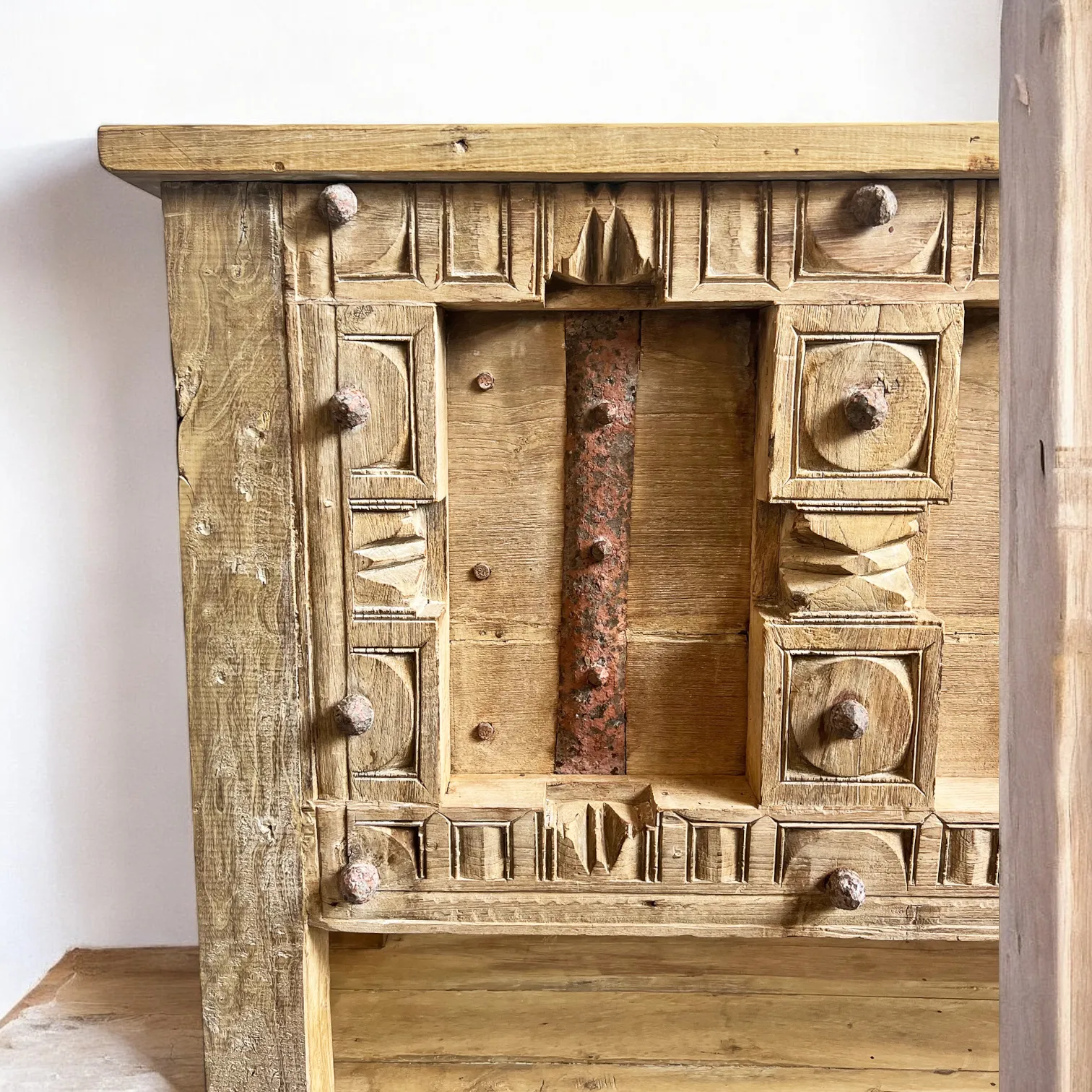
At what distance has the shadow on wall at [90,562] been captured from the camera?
1375 millimetres

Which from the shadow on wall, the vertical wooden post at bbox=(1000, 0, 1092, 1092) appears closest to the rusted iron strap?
the vertical wooden post at bbox=(1000, 0, 1092, 1092)

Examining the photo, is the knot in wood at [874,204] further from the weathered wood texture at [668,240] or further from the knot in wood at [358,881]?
the knot in wood at [358,881]

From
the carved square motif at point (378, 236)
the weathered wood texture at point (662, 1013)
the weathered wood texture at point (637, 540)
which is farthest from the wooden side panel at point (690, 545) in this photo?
the weathered wood texture at point (662, 1013)

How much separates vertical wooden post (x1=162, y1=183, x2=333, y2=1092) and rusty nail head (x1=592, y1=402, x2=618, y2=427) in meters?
0.40

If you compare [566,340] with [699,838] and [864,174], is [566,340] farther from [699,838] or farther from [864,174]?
[699,838]

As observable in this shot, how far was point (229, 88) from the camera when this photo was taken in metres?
A: 1.34

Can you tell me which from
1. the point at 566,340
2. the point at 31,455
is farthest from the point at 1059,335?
the point at 31,455

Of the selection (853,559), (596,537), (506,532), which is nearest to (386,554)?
(506,532)

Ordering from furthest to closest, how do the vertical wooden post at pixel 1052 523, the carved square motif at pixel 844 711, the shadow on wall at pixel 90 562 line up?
the shadow on wall at pixel 90 562, the carved square motif at pixel 844 711, the vertical wooden post at pixel 1052 523

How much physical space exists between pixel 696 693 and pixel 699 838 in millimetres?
197

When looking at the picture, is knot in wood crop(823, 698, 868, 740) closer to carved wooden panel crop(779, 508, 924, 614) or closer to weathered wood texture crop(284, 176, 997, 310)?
carved wooden panel crop(779, 508, 924, 614)

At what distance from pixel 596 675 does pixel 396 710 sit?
0.92 feet

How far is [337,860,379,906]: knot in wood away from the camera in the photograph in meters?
1.11

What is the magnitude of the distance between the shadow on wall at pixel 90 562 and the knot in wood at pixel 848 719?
105 centimetres
